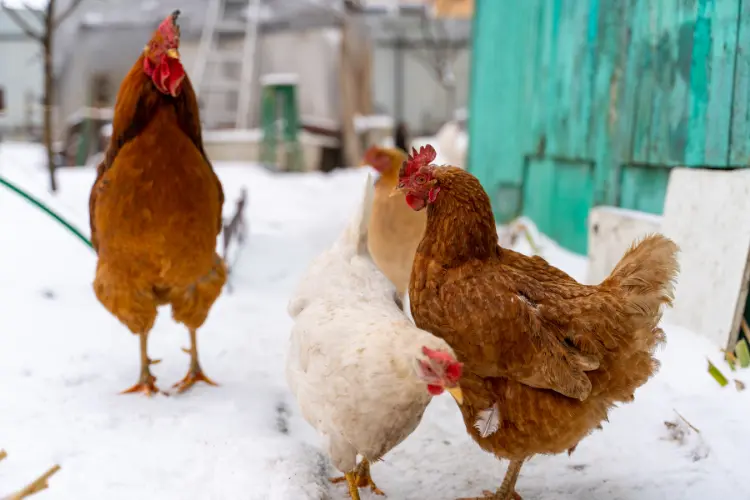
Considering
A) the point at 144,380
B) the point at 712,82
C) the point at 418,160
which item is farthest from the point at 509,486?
the point at 712,82

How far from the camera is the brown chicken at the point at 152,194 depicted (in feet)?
8.38

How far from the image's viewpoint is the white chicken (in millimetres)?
1759

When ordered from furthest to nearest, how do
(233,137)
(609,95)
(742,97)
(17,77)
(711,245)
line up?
(17,77)
(233,137)
(609,95)
(711,245)
(742,97)

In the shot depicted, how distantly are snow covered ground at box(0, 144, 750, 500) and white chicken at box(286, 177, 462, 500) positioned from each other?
26 centimetres

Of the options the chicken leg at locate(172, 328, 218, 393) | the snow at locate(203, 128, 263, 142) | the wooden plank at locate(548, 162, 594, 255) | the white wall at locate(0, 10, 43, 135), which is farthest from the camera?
the white wall at locate(0, 10, 43, 135)

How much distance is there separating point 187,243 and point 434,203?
116cm

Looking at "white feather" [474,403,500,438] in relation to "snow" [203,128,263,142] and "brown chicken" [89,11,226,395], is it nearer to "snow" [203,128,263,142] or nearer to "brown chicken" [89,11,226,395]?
"brown chicken" [89,11,226,395]

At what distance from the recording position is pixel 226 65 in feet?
34.7

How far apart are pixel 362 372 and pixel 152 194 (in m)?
1.27

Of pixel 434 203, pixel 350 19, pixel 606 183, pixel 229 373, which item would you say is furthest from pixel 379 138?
pixel 434 203

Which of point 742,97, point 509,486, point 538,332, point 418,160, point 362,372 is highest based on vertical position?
point 742,97

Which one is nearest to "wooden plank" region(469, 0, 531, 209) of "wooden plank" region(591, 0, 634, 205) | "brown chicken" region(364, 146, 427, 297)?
"wooden plank" region(591, 0, 634, 205)

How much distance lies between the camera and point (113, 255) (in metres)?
2.64

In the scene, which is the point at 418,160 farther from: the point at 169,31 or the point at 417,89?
the point at 417,89
